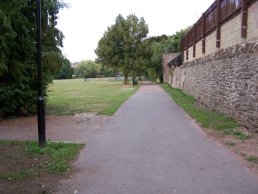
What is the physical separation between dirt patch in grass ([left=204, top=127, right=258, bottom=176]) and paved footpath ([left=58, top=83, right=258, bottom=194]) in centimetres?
23

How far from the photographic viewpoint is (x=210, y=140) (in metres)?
9.62

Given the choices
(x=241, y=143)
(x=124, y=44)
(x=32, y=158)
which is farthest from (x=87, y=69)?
(x=32, y=158)

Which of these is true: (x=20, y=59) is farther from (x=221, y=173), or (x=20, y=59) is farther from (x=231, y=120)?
(x=221, y=173)

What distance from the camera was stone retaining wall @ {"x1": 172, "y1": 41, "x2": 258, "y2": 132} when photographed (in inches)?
Answer: 413

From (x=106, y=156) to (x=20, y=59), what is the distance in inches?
336

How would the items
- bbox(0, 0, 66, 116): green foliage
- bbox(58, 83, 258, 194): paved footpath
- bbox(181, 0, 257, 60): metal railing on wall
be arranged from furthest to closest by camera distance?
bbox(0, 0, 66, 116): green foliage < bbox(181, 0, 257, 60): metal railing on wall < bbox(58, 83, 258, 194): paved footpath

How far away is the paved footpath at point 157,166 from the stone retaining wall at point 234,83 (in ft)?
5.71

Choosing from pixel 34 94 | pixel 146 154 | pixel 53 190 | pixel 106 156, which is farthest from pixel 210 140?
pixel 34 94

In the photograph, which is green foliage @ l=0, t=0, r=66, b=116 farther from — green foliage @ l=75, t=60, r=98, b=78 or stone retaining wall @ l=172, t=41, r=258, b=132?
green foliage @ l=75, t=60, r=98, b=78

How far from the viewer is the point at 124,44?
2221 inches

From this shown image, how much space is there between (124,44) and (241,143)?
48.4 metres

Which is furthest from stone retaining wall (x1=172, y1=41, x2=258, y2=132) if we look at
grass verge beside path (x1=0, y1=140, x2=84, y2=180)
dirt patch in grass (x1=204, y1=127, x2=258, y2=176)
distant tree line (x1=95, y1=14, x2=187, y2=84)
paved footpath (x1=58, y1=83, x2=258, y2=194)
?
distant tree line (x1=95, y1=14, x2=187, y2=84)

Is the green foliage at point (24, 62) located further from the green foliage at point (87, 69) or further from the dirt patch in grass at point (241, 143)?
the green foliage at point (87, 69)

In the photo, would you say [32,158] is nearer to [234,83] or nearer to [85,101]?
[234,83]
